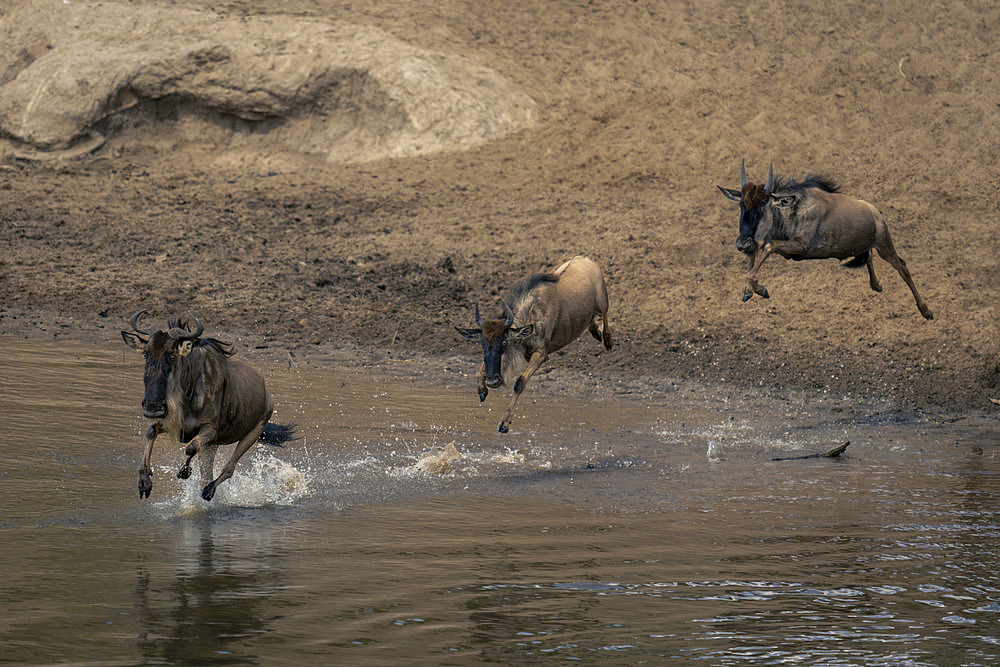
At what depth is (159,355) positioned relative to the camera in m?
7.66

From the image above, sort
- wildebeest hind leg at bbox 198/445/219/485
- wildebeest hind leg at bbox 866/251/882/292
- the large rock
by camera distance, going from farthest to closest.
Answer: the large rock, wildebeest hind leg at bbox 866/251/882/292, wildebeest hind leg at bbox 198/445/219/485

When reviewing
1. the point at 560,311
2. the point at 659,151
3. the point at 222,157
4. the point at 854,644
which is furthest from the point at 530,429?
the point at 222,157

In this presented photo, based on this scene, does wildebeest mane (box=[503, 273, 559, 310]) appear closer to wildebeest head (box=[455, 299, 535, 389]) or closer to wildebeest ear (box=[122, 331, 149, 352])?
wildebeest head (box=[455, 299, 535, 389])

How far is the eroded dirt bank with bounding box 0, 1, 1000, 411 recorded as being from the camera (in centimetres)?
→ 1460

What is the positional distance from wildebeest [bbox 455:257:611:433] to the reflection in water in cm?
300

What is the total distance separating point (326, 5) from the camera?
22391 millimetres

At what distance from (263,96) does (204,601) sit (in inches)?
609

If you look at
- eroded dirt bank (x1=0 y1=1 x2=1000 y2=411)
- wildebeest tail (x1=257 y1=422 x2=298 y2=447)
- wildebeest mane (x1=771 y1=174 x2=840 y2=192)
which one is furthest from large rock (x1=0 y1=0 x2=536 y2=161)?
wildebeest tail (x1=257 y1=422 x2=298 y2=447)

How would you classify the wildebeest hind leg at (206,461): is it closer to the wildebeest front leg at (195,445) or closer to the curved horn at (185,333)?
the wildebeest front leg at (195,445)

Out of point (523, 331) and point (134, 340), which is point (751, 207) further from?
point (134, 340)

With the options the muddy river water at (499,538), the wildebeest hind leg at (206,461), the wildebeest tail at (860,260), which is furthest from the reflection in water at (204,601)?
the wildebeest tail at (860,260)

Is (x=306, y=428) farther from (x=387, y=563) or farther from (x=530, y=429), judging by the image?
(x=387, y=563)

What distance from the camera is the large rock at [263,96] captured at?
67.5 ft

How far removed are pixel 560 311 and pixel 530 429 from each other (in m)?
1.05
